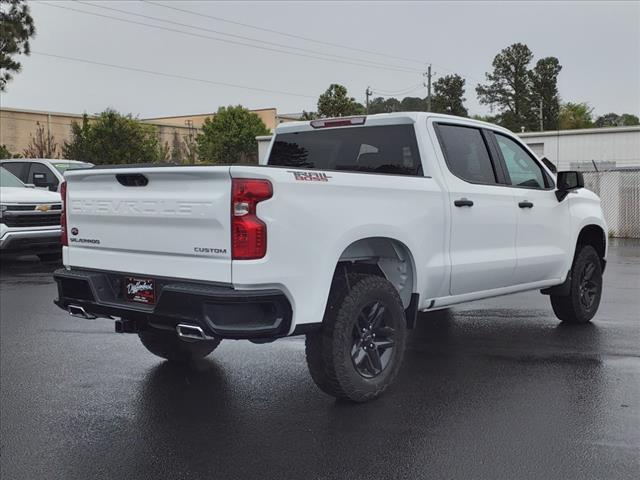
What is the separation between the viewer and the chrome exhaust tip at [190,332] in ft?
13.4

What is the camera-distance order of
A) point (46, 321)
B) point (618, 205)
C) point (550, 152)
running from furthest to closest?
1. point (550, 152)
2. point (618, 205)
3. point (46, 321)

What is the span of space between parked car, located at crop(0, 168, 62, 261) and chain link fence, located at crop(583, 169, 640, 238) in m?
13.5

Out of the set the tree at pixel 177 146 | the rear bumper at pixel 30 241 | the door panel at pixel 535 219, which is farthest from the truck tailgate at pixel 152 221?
the tree at pixel 177 146

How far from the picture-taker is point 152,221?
4434mm

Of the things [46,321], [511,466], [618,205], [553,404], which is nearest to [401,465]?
[511,466]

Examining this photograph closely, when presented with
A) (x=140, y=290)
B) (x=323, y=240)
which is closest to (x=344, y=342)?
(x=323, y=240)

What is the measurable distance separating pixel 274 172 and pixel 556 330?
14.0 feet

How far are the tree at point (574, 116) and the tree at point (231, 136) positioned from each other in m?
35.3

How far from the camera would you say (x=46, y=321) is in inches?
309

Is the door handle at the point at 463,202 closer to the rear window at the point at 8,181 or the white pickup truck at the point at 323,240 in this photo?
the white pickup truck at the point at 323,240

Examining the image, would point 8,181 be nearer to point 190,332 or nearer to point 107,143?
point 190,332

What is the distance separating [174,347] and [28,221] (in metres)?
7.23

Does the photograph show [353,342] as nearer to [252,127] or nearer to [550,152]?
[550,152]

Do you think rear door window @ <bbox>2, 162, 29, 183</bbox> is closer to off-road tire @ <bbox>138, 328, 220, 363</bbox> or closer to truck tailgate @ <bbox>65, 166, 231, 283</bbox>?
off-road tire @ <bbox>138, 328, 220, 363</bbox>
